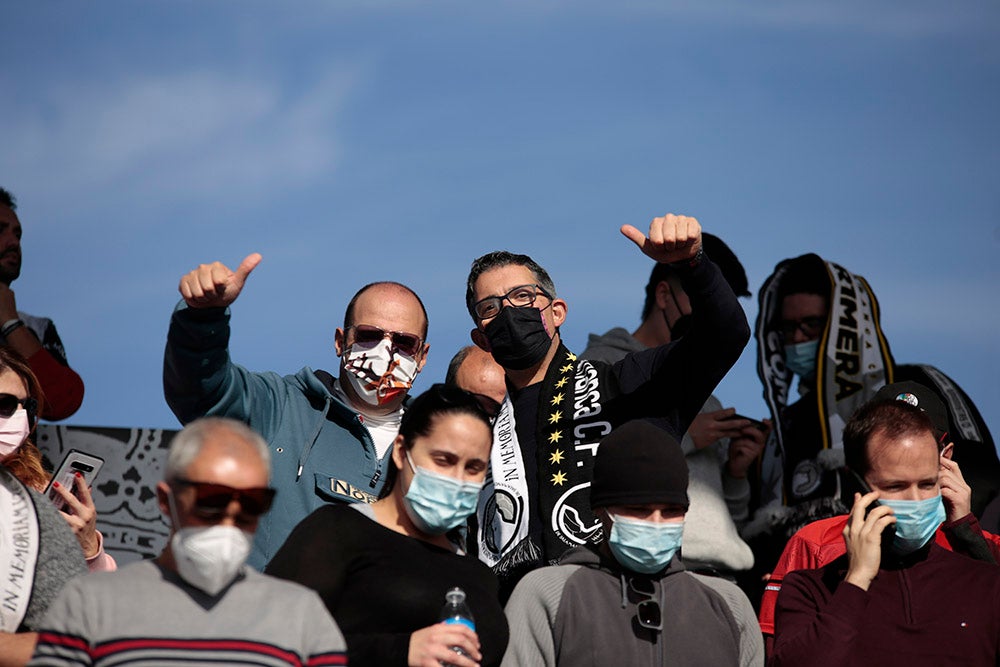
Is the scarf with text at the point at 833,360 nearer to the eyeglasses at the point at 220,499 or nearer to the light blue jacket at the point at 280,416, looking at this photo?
the light blue jacket at the point at 280,416

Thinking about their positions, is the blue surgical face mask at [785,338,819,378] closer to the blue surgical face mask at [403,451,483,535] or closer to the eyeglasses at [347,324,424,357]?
the eyeglasses at [347,324,424,357]

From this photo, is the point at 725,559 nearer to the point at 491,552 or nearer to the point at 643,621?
the point at 491,552

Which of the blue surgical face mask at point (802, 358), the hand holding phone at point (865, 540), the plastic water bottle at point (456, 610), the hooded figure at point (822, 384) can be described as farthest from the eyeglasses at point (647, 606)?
the blue surgical face mask at point (802, 358)

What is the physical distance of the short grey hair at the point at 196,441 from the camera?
350cm

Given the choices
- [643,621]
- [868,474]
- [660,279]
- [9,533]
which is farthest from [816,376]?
[9,533]

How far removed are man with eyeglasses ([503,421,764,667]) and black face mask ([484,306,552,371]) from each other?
3.37ft

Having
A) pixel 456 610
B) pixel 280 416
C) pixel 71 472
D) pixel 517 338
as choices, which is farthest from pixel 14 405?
pixel 517 338

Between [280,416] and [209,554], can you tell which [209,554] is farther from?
[280,416]

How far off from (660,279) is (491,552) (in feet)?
8.67

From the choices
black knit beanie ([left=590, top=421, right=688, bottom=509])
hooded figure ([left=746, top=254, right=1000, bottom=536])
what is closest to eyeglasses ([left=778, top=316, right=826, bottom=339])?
hooded figure ([left=746, top=254, right=1000, bottom=536])

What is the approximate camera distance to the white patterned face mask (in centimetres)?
570

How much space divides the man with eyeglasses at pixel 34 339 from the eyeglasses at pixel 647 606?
354cm

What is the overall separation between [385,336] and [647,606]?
1.95 meters

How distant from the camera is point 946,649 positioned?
175 inches
